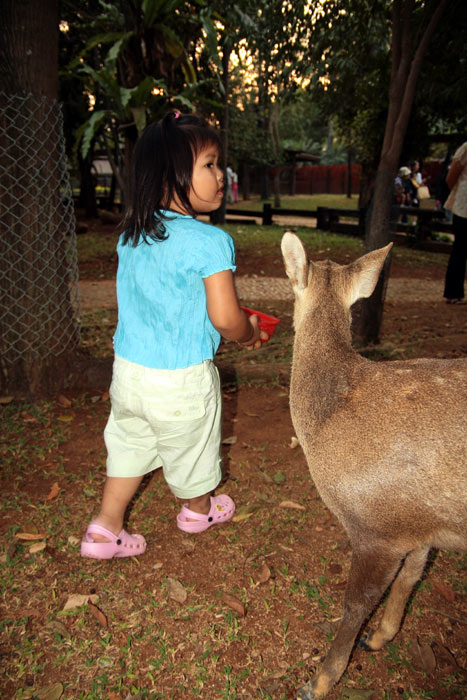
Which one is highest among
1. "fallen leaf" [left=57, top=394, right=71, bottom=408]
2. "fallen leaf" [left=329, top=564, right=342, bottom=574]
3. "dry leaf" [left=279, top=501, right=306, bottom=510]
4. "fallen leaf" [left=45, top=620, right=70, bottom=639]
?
"fallen leaf" [left=57, top=394, right=71, bottom=408]

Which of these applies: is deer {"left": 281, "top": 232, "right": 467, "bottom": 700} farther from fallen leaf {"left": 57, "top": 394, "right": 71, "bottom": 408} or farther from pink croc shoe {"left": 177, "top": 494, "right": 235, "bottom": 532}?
fallen leaf {"left": 57, "top": 394, "right": 71, "bottom": 408}

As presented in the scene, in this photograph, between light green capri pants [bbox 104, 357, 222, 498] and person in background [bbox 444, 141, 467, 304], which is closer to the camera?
light green capri pants [bbox 104, 357, 222, 498]

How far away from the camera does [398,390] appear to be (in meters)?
1.87

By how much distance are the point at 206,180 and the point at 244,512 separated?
1847mm

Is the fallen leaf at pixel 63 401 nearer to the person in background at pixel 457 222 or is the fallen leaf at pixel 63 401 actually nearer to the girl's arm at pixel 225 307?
the girl's arm at pixel 225 307

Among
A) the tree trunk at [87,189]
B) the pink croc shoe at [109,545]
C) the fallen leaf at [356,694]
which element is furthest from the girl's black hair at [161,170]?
the tree trunk at [87,189]

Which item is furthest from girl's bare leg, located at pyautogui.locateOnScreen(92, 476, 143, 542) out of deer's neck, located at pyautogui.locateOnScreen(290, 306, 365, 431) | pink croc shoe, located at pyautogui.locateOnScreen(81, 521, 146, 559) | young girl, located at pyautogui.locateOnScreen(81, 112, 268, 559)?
deer's neck, located at pyautogui.locateOnScreen(290, 306, 365, 431)

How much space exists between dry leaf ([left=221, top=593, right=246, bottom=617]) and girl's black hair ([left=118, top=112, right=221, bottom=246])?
166 centimetres

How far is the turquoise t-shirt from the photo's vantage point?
6.94 ft

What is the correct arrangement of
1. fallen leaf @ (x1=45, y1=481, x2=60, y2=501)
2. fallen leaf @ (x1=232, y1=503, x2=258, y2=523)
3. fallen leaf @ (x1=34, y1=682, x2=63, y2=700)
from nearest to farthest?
fallen leaf @ (x1=34, y1=682, x2=63, y2=700) → fallen leaf @ (x1=232, y1=503, x2=258, y2=523) → fallen leaf @ (x1=45, y1=481, x2=60, y2=501)

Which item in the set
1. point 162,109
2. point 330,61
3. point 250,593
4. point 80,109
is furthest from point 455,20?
point 80,109

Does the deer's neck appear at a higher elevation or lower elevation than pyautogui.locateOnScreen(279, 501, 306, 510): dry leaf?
higher

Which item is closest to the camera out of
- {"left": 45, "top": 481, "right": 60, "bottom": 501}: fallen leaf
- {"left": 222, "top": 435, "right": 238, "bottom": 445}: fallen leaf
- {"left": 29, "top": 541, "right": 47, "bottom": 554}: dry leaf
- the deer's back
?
the deer's back

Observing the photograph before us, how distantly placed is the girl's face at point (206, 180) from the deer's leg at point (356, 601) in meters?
1.55
